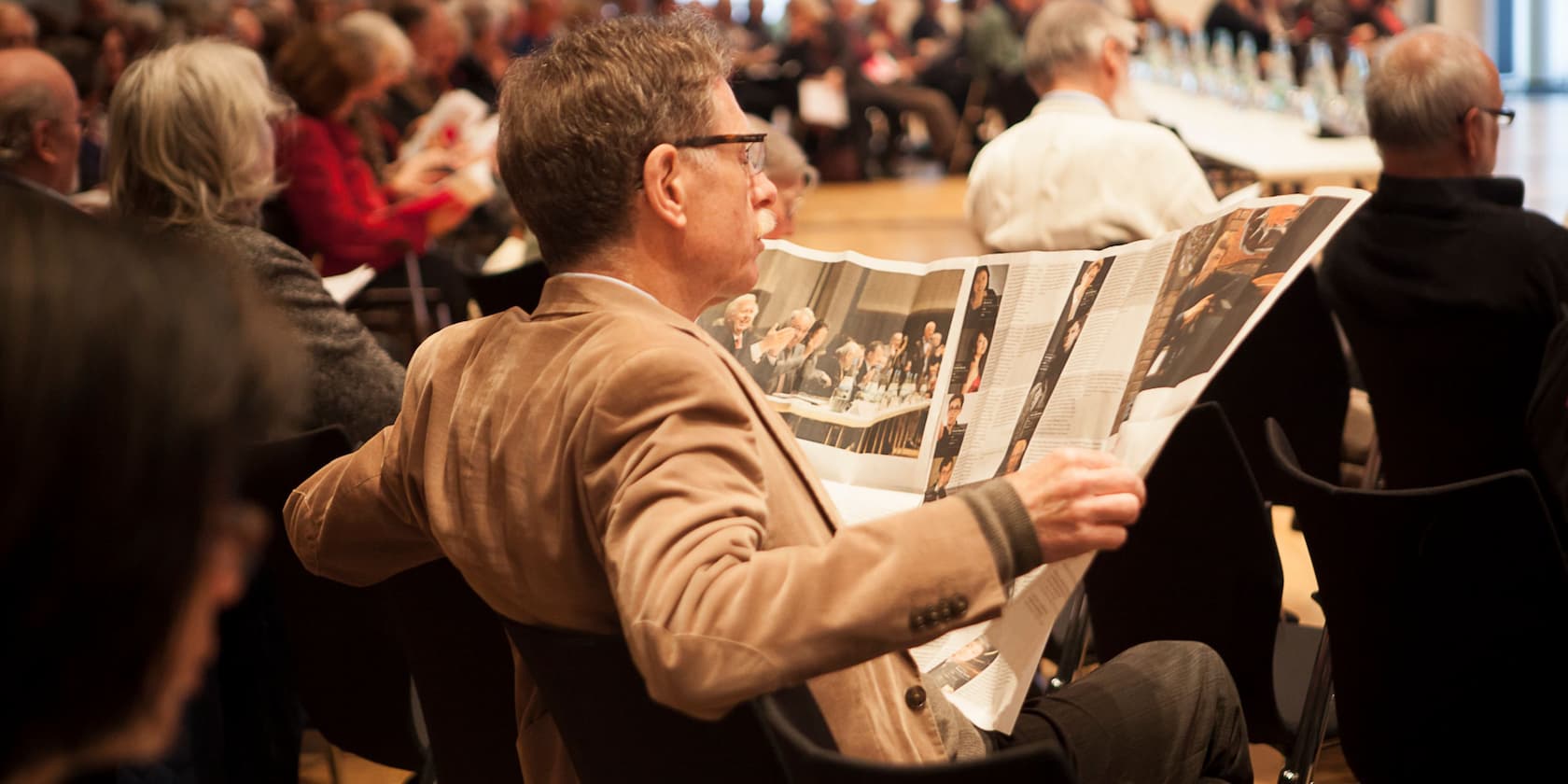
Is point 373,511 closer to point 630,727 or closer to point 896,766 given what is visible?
point 630,727

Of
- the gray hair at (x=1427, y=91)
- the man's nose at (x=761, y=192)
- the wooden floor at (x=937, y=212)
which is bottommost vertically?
the wooden floor at (x=937, y=212)

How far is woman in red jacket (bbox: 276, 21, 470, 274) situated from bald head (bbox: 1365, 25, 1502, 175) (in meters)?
2.88

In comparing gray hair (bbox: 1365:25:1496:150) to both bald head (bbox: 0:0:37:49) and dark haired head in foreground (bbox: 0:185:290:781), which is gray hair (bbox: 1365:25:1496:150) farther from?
bald head (bbox: 0:0:37:49)

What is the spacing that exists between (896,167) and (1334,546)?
1206 cm

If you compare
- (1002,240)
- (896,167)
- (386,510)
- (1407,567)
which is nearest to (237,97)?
(386,510)

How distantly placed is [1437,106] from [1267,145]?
282cm

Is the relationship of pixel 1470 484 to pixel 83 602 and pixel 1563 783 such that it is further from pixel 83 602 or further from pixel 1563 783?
pixel 83 602

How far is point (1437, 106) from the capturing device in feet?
9.55

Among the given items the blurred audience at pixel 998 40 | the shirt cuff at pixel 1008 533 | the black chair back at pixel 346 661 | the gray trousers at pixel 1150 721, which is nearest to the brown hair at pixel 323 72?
the black chair back at pixel 346 661

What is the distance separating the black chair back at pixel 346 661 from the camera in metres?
2.17

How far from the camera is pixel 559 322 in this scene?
4.59ft

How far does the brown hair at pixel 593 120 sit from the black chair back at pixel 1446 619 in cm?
88

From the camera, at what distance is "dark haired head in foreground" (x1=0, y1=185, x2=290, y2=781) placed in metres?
0.65

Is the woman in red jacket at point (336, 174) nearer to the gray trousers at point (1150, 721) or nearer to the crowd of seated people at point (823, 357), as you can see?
the crowd of seated people at point (823, 357)
